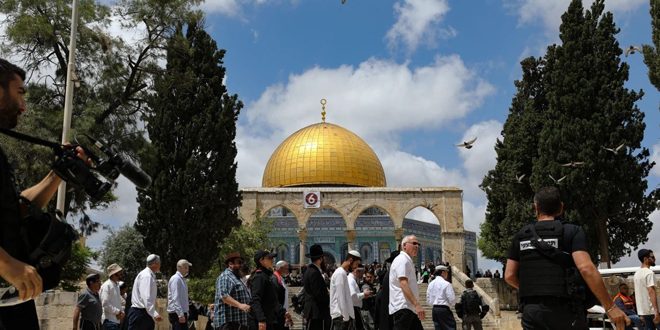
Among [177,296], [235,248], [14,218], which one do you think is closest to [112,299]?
[177,296]

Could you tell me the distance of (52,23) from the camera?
679 inches

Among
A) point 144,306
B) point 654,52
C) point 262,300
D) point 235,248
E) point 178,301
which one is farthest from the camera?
point 235,248

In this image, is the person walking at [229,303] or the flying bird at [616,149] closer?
the person walking at [229,303]

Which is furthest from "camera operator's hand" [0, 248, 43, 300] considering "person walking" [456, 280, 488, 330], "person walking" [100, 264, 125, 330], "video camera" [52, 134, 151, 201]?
→ "person walking" [456, 280, 488, 330]

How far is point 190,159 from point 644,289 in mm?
15010

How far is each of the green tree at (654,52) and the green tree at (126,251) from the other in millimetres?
30493

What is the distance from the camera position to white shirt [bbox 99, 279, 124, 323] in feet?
27.9

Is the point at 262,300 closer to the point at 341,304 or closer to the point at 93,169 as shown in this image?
the point at 341,304

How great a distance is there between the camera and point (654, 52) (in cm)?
1545

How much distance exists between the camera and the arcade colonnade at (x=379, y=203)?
35812 millimetres

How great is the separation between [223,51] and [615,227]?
48.5ft

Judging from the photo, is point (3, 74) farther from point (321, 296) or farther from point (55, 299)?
point (55, 299)

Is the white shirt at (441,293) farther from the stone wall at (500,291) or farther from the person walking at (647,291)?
the stone wall at (500,291)

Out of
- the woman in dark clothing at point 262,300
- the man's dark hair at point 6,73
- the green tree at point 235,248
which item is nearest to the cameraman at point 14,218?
the man's dark hair at point 6,73
